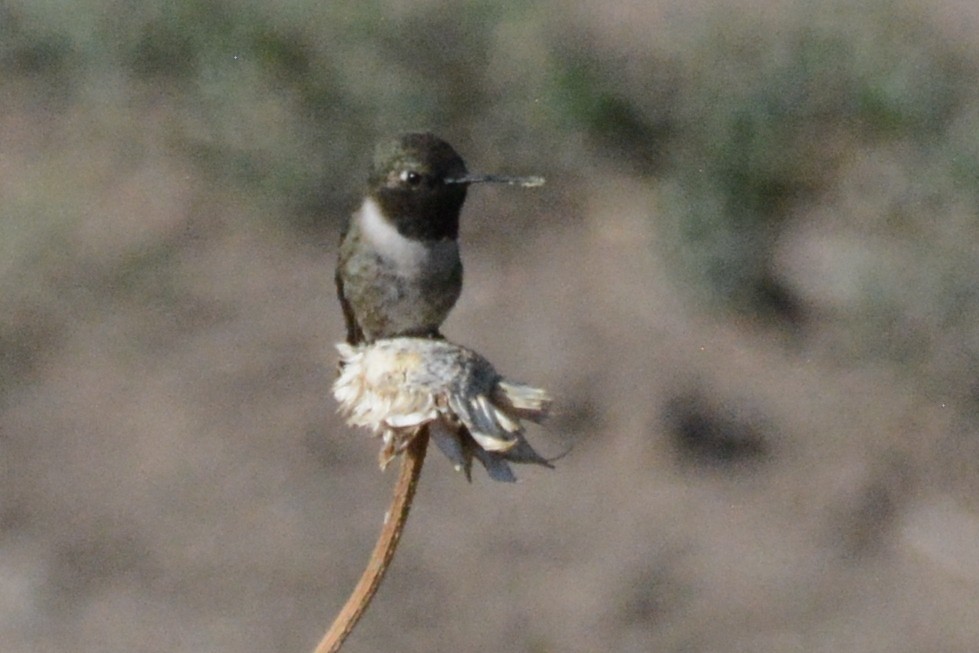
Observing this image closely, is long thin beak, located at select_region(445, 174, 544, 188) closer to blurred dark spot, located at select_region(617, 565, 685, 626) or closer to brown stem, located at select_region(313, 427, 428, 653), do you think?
brown stem, located at select_region(313, 427, 428, 653)

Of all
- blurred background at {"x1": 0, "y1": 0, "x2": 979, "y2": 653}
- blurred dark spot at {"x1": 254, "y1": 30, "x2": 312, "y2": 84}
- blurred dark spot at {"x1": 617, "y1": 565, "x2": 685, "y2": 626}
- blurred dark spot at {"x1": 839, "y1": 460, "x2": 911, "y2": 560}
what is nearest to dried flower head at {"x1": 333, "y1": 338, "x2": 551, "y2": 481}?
blurred background at {"x1": 0, "y1": 0, "x2": 979, "y2": 653}

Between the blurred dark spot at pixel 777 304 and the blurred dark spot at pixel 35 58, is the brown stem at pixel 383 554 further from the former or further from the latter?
the blurred dark spot at pixel 35 58

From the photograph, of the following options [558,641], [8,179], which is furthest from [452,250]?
[8,179]

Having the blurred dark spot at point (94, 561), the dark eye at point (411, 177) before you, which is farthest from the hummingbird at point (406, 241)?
the blurred dark spot at point (94, 561)

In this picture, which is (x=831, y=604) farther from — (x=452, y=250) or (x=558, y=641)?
(x=452, y=250)

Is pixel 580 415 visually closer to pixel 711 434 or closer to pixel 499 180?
pixel 711 434

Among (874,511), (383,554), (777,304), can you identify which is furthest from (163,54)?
(383,554)
